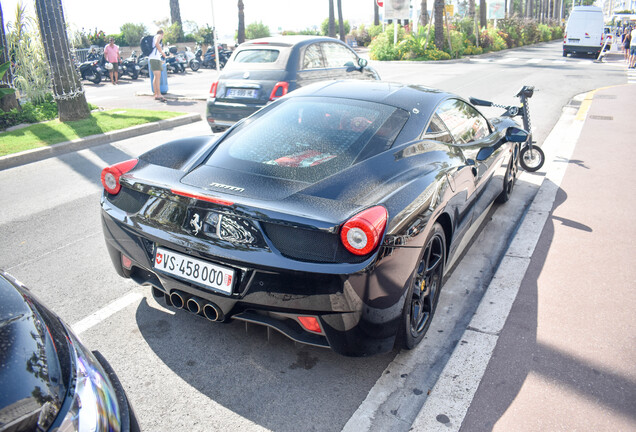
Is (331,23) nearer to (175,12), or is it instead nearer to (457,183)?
(175,12)

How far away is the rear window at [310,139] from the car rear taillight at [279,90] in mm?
5007

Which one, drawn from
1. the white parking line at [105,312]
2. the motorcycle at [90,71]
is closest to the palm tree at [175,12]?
the motorcycle at [90,71]

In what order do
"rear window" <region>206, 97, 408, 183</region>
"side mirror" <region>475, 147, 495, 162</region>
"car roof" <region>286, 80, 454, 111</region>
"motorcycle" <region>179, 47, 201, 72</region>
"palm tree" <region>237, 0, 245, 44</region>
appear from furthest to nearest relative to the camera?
"palm tree" <region>237, 0, 245, 44</region> → "motorcycle" <region>179, 47, 201, 72</region> → "side mirror" <region>475, 147, 495, 162</region> → "car roof" <region>286, 80, 454, 111</region> → "rear window" <region>206, 97, 408, 183</region>

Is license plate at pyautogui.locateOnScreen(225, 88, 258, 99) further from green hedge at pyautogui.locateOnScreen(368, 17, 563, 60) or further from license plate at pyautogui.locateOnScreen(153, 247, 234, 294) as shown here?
green hedge at pyautogui.locateOnScreen(368, 17, 563, 60)

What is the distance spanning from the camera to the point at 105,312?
3.59 m

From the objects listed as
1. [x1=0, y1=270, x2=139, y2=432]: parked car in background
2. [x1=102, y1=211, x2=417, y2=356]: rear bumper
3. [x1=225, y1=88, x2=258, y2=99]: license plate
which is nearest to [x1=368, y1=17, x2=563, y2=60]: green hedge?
[x1=225, y1=88, x2=258, y2=99]: license plate

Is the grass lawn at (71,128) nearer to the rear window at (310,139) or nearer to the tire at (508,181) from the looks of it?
the rear window at (310,139)

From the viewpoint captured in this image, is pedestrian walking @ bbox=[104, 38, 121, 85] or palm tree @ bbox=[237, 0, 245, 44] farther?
palm tree @ bbox=[237, 0, 245, 44]

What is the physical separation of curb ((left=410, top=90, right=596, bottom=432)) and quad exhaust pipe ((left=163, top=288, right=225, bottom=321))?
3.73 feet

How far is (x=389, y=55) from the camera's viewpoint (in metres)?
31.7

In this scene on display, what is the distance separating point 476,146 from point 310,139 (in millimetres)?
1497

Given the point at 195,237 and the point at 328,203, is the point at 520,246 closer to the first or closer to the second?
the point at 328,203

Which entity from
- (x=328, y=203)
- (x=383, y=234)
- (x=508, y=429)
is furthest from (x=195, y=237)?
(x=508, y=429)

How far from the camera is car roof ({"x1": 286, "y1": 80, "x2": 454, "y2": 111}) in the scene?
3746 millimetres
